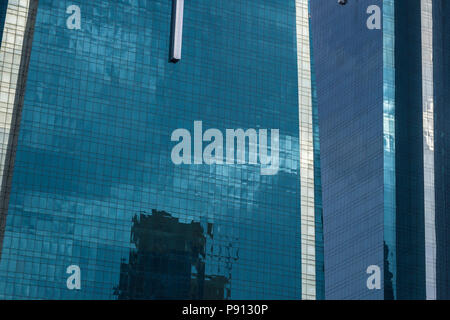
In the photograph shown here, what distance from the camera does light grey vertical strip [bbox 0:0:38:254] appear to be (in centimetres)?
11494

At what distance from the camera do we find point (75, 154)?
118 m

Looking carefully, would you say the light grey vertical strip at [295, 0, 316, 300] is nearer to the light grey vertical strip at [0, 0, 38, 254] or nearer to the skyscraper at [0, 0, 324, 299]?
the skyscraper at [0, 0, 324, 299]

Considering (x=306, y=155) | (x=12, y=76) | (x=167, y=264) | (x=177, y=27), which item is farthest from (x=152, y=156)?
(x=306, y=155)

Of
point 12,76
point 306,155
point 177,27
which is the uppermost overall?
point 177,27

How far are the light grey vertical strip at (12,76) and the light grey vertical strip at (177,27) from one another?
18130 millimetres

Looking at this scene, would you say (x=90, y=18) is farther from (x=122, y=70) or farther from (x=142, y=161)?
(x=142, y=161)

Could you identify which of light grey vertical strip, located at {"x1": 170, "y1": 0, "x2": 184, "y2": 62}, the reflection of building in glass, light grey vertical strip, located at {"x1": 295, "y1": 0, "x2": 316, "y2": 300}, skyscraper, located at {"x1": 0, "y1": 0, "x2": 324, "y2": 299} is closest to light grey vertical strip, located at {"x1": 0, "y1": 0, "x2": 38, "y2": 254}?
skyscraper, located at {"x1": 0, "y1": 0, "x2": 324, "y2": 299}

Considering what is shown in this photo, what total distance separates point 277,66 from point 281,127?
9391 mm

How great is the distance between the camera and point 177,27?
380ft

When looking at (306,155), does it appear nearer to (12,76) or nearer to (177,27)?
(177,27)

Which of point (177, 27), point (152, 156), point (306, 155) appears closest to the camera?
point (177, 27)

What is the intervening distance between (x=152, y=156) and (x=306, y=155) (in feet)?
68.6

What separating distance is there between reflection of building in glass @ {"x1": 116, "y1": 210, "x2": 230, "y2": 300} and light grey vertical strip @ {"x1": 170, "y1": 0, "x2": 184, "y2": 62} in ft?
68.4

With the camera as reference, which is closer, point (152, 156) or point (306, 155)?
point (152, 156)
